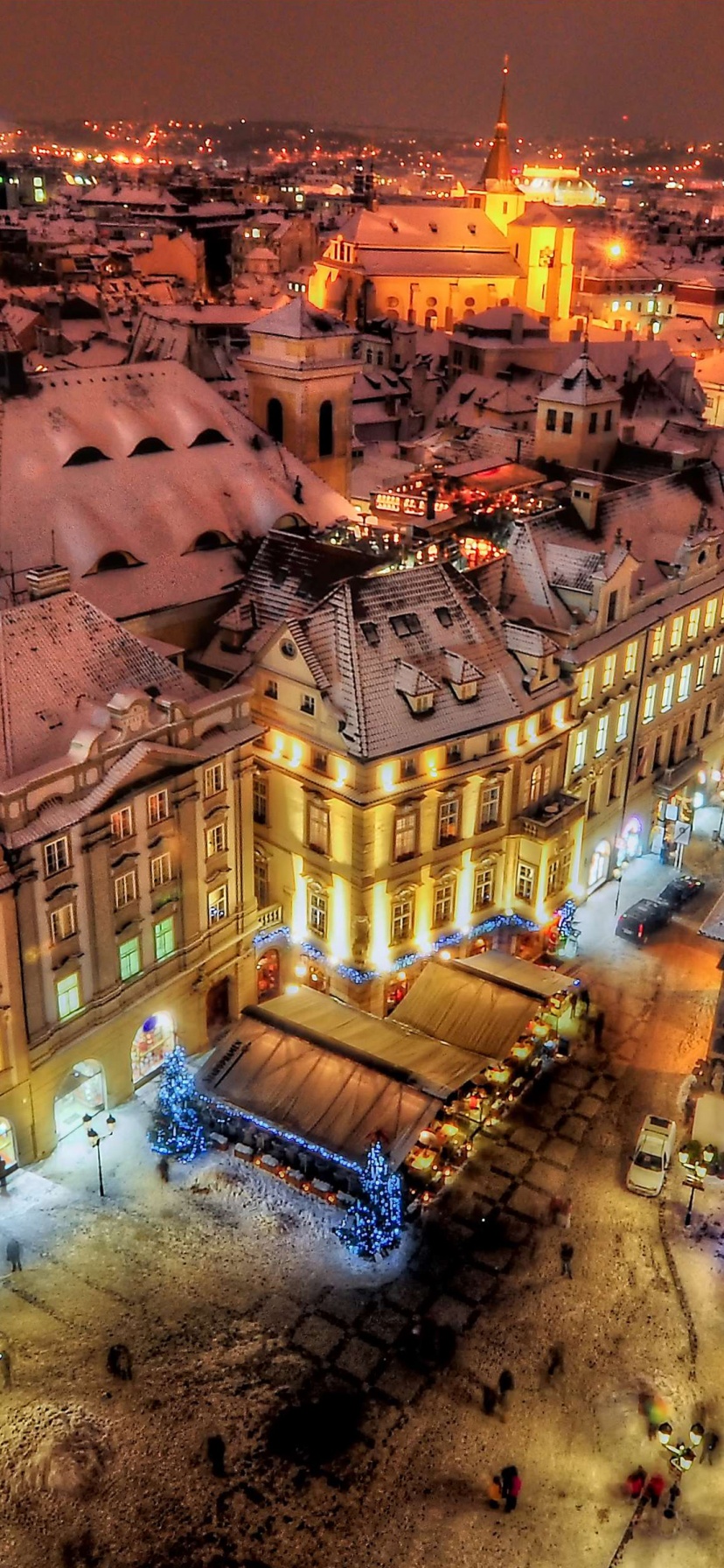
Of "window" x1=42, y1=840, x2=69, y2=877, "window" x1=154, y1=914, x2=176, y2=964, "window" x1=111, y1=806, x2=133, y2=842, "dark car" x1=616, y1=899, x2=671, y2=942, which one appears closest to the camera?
"window" x1=42, y1=840, x2=69, y2=877

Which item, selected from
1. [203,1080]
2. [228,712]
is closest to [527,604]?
[228,712]

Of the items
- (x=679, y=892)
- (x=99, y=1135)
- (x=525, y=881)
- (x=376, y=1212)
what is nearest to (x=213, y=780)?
(x=99, y=1135)

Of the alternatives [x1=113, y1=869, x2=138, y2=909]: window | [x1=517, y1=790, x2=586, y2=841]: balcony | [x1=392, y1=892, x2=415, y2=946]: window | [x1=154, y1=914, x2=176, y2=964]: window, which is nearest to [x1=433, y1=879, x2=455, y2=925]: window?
[x1=392, y1=892, x2=415, y2=946]: window

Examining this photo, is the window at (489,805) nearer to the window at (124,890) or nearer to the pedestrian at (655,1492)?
the window at (124,890)

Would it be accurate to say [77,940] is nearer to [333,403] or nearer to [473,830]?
[473,830]

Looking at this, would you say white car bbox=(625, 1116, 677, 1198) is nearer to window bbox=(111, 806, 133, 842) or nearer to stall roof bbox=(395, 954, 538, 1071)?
stall roof bbox=(395, 954, 538, 1071)

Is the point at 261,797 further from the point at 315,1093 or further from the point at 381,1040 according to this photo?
the point at 315,1093
